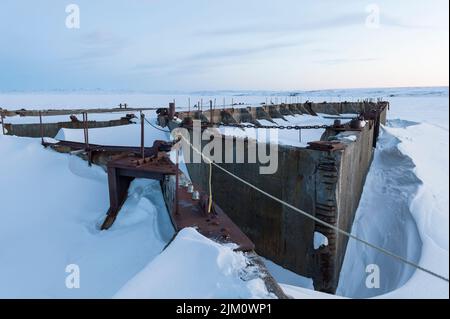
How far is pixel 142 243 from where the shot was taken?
4.20 metres

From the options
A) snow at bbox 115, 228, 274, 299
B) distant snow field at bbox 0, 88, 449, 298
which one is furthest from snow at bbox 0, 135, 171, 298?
snow at bbox 115, 228, 274, 299

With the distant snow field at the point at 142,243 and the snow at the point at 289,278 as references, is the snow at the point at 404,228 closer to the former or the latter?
the distant snow field at the point at 142,243

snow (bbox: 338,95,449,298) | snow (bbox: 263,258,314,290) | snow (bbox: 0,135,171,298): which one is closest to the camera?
snow (bbox: 0,135,171,298)

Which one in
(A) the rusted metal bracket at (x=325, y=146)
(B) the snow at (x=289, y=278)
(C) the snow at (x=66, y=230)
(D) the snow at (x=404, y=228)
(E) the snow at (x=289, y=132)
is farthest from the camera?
(E) the snow at (x=289, y=132)

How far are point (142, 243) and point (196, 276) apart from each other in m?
1.73

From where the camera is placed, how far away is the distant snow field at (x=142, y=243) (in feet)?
8.68

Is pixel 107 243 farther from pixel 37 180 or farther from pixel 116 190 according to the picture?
pixel 37 180

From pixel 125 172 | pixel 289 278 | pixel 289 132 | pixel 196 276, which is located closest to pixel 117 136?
pixel 125 172

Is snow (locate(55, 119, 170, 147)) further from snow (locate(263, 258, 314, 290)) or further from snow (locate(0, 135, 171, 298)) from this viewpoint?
snow (locate(263, 258, 314, 290))

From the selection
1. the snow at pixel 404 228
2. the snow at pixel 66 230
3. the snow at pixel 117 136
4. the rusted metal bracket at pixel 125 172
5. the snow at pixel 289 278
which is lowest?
the snow at pixel 289 278

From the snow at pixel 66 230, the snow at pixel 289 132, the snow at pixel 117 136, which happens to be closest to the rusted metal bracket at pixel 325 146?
the snow at pixel 66 230

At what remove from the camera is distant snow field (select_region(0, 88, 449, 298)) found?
2646mm

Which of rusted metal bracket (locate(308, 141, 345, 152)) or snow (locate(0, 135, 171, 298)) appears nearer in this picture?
snow (locate(0, 135, 171, 298))
